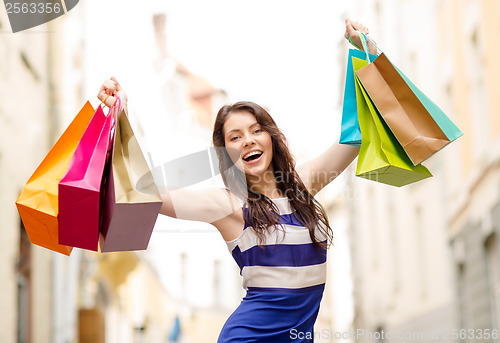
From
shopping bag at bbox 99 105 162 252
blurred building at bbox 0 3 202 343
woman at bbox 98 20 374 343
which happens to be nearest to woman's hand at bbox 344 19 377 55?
woman at bbox 98 20 374 343

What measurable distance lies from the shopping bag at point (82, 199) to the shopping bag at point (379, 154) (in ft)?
3.14

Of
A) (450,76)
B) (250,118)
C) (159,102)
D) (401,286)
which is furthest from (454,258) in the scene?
(159,102)

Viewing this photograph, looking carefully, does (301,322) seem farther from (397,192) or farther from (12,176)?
(397,192)

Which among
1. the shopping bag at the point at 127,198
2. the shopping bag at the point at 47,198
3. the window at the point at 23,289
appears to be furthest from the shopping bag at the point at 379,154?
the window at the point at 23,289

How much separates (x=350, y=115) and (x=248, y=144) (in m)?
0.43

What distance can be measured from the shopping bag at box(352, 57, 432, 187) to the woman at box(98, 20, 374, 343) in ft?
0.61

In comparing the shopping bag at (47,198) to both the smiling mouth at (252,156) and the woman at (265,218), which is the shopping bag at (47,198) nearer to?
the woman at (265,218)

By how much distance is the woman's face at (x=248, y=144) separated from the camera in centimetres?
338

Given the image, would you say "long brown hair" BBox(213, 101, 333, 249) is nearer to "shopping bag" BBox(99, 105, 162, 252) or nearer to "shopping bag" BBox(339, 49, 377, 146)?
"shopping bag" BBox(339, 49, 377, 146)

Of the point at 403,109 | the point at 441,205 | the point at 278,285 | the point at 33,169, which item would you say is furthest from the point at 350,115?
the point at 441,205

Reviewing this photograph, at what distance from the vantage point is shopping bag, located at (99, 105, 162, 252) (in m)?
2.95

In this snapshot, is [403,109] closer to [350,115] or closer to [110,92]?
[350,115]

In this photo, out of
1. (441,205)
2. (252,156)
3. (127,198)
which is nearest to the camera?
(127,198)

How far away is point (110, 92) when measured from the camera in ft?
10.8
